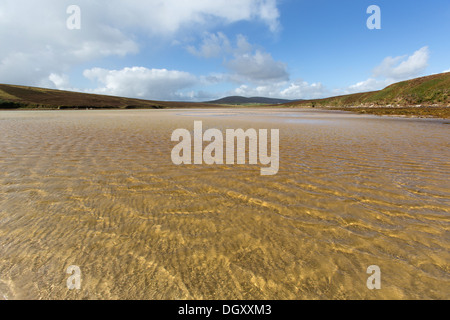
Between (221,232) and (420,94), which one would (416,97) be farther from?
(221,232)

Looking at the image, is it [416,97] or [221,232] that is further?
[416,97]

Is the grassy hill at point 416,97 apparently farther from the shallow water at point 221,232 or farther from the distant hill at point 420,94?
the shallow water at point 221,232

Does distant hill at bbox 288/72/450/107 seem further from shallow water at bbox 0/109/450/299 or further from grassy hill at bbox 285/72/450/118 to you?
shallow water at bbox 0/109/450/299

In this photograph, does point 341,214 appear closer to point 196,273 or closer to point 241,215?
point 241,215

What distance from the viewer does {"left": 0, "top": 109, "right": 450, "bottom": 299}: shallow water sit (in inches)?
107

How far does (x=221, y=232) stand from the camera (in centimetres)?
385

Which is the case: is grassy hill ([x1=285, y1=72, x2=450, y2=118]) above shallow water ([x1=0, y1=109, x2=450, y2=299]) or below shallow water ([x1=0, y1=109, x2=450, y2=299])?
above

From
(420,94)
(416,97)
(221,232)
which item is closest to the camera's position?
(221,232)

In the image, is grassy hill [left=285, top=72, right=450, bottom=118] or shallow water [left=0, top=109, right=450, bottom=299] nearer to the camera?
shallow water [left=0, top=109, right=450, bottom=299]

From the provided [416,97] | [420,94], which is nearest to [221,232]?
[416,97]

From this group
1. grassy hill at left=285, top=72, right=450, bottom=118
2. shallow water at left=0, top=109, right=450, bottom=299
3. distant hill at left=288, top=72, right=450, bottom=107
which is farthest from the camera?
distant hill at left=288, top=72, right=450, bottom=107

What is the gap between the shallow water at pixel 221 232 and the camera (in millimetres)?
2729

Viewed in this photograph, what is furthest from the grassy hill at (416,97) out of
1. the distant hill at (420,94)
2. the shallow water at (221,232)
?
the shallow water at (221,232)

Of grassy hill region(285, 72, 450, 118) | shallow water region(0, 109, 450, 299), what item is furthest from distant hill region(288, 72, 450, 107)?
shallow water region(0, 109, 450, 299)
